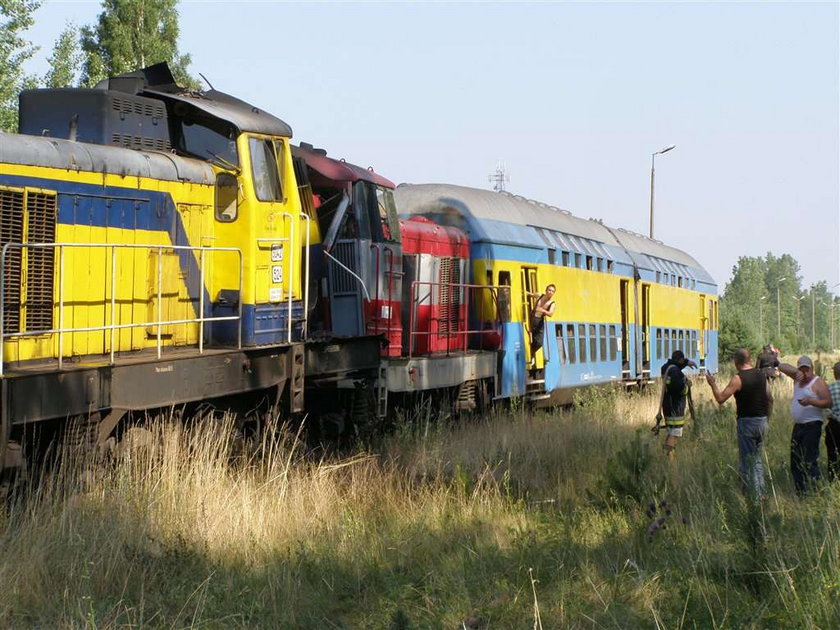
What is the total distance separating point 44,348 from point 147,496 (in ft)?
4.53

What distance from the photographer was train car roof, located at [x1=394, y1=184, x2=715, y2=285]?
1527cm

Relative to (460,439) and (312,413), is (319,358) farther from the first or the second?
(460,439)

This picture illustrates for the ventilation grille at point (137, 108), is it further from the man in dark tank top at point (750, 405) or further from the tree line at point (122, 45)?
the tree line at point (122, 45)

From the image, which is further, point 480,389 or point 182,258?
point 480,389

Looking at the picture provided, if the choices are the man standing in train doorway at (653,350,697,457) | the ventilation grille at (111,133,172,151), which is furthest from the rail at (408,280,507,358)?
the ventilation grille at (111,133,172,151)

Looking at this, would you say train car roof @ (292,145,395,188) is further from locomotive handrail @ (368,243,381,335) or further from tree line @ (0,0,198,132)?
tree line @ (0,0,198,132)

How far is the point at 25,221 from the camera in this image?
7340 millimetres

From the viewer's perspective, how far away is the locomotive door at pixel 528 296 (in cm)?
1583

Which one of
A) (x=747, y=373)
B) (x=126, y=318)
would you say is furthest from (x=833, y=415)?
(x=126, y=318)

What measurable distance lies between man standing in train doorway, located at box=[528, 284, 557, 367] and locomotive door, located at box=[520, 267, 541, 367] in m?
0.07

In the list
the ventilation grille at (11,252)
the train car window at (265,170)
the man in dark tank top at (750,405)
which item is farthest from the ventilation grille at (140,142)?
the man in dark tank top at (750,405)

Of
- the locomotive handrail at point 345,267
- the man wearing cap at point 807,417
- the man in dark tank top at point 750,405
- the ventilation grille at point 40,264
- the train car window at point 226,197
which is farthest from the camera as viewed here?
the locomotive handrail at point 345,267

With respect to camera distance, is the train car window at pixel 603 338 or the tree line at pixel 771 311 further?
the tree line at pixel 771 311

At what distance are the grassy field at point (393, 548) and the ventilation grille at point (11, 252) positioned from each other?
1189mm
